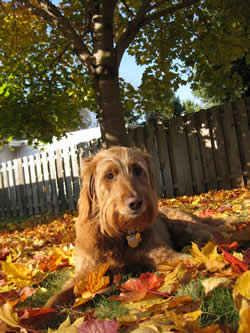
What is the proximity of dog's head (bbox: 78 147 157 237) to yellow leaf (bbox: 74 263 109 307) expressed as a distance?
1.23 feet

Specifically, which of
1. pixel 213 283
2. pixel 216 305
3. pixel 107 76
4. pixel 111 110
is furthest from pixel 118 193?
pixel 107 76

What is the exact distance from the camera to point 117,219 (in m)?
2.21

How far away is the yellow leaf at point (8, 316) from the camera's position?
151 cm

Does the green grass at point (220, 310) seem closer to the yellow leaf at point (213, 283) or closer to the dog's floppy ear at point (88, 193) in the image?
the yellow leaf at point (213, 283)

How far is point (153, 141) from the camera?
31.7 ft

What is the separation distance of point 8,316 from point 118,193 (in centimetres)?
107

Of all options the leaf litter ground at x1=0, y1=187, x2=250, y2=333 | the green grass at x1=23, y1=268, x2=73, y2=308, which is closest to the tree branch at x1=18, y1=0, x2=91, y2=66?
the green grass at x1=23, y1=268, x2=73, y2=308

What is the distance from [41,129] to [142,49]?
4618 millimetres

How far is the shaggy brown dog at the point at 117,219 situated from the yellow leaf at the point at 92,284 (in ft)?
0.45

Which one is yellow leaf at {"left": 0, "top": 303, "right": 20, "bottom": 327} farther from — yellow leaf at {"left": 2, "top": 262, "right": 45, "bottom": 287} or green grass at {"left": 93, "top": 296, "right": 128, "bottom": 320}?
yellow leaf at {"left": 2, "top": 262, "right": 45, "bottom": 287}

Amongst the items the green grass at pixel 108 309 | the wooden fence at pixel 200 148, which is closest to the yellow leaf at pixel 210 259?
the green grass at pixel 108 309

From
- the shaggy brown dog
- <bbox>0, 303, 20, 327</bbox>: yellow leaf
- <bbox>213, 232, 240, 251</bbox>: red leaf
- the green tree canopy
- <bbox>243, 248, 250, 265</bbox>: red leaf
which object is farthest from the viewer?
the green tree canopy

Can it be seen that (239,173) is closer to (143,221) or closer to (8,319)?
(143,221)

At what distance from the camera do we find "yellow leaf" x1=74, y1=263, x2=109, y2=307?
192 centimetres
